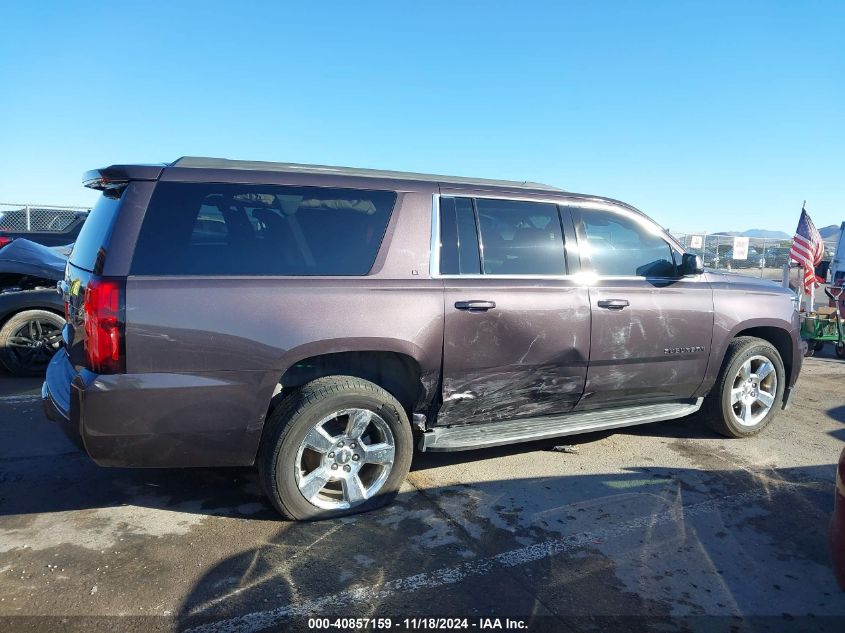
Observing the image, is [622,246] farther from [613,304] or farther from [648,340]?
[648,340]

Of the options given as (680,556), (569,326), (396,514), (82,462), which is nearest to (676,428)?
(569,326)

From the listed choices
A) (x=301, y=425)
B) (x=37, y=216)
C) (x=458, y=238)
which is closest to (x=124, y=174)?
(x=301, y=425)

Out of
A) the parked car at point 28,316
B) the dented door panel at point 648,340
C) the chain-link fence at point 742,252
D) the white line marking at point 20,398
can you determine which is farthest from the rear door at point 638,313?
the chain-link fence at point 742,252

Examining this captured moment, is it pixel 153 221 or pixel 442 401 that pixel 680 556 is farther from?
pixel 153 221

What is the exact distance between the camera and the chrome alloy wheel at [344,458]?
3.43m

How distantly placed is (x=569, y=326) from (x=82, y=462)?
3447 mm

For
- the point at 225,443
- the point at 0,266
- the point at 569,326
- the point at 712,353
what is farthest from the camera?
the point at 0,266

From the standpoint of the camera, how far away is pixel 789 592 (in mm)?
2891

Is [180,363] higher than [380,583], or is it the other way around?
[180,363]

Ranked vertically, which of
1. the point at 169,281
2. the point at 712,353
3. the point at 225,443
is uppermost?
the point at 169,281

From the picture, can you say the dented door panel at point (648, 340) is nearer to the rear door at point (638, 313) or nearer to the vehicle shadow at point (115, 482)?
the rear door at point (638, 313)

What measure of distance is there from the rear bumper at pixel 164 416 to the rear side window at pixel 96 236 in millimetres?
565

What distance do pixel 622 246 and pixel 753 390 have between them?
5.81ft

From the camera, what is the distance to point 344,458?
139 inches
